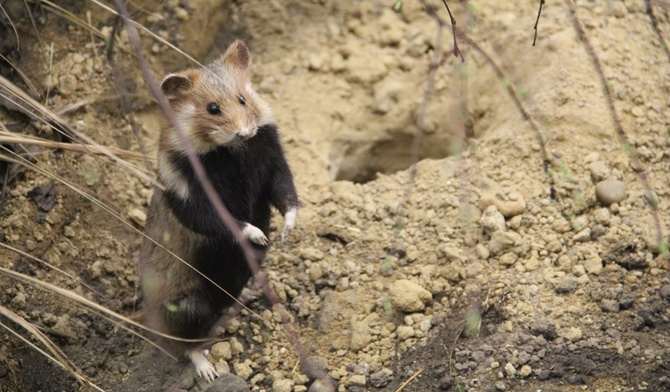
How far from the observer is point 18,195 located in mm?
4895

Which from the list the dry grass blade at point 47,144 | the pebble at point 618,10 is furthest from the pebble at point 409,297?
the pebble at point 618,10

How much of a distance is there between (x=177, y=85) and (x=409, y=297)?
170 centimetres

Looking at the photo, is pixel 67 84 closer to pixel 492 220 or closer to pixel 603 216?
pixel 492 220

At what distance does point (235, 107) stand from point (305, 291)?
1270mm

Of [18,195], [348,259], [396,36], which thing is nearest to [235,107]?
[348,259]

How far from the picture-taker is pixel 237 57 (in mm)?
4594

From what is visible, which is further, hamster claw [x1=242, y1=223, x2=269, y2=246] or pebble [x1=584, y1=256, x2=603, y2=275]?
pebble [x1=584, y1=256, x2=603, y2=275]

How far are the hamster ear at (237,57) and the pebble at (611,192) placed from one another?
7.19 ft

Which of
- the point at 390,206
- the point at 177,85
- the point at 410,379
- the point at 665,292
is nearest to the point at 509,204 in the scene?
the point at 390,206

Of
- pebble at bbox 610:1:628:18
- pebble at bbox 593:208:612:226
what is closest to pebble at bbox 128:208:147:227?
pebble at bbox 593:208:612:226

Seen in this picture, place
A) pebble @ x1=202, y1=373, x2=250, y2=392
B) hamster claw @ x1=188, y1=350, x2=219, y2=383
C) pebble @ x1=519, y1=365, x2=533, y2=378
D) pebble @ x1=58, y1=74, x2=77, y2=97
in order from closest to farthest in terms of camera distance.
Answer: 1. pebble @ x1=519, y1=365, x2=533, y2=378
2. pebble @ x1=202, y1=373, x2=250, y2=392
3. hamster claw @ x1=188, y1=350, x2=219, y2=383
4. pebble @ x1=58, y1=74, x2=77, y2=97

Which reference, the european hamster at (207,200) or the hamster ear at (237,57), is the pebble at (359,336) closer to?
the european hamster at (207,200)

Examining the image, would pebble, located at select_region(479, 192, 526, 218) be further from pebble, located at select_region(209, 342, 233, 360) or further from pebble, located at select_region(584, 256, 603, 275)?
pebble, located at select_region(209, 342, 233, 360)

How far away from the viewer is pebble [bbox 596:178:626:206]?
4684 mm
